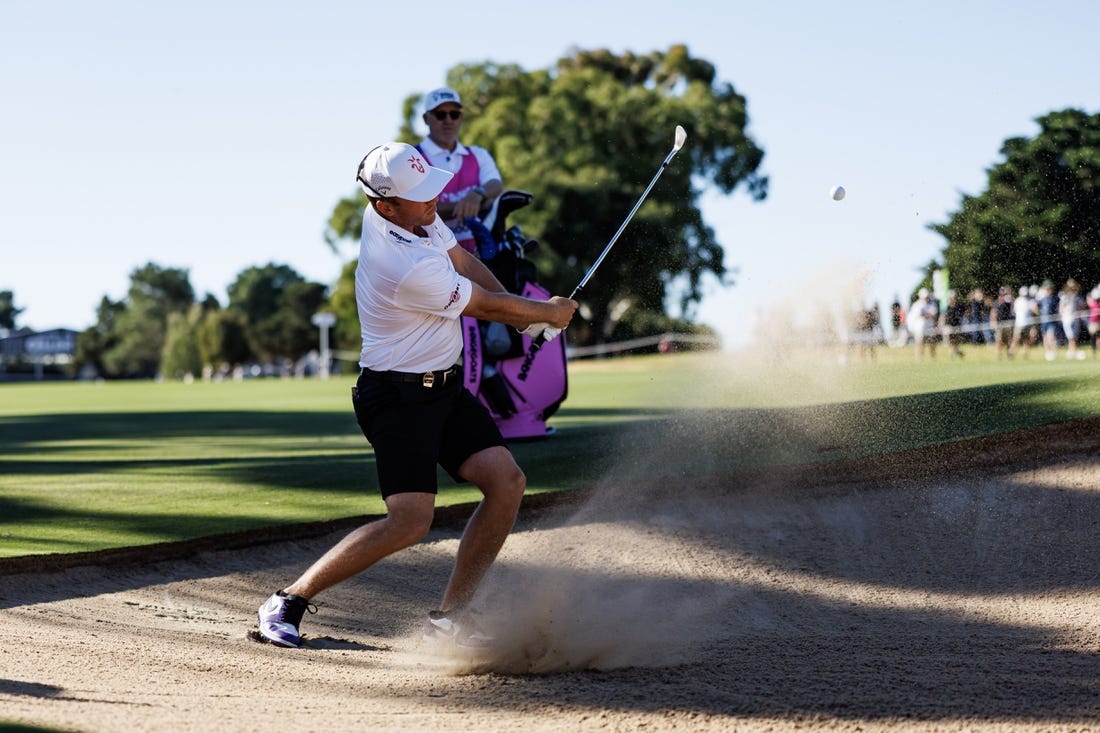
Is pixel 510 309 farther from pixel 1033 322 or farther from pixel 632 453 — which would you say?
pixel 1033 322

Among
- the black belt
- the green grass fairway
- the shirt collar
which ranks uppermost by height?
the shirt collar

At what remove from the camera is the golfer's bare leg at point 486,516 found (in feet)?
17.9

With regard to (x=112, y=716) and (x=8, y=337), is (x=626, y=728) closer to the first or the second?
(x=112, y=716)

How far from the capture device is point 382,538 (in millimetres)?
5301

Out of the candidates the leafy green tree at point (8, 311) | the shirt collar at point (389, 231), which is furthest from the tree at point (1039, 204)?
the leafy green tree at point (8, 311)

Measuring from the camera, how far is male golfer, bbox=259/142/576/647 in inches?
202

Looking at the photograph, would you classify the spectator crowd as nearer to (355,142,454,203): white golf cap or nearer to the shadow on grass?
the shadow on grass

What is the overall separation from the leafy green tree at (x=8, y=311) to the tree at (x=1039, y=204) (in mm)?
175142

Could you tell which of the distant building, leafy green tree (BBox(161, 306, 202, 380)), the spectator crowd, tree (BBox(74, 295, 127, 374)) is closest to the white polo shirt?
the spectator crowd

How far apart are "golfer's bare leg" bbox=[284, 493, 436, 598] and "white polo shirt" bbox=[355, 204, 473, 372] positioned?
59 cm

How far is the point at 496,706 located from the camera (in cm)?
451

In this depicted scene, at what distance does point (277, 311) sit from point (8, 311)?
69.7 metres

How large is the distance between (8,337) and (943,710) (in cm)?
16083

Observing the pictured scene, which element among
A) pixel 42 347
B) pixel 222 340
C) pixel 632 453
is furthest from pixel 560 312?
pixel 42 347
